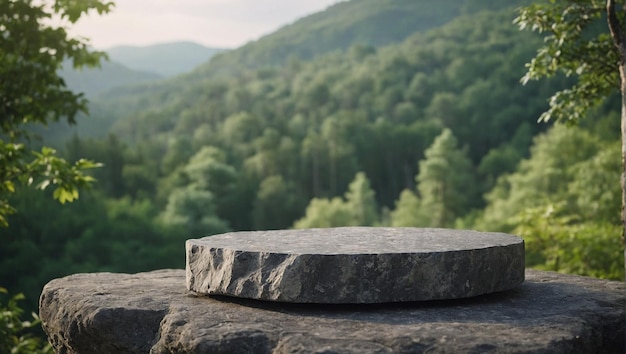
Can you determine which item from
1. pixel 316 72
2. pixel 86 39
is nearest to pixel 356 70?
pixel 316 72

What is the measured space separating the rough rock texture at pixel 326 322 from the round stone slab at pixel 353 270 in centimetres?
11

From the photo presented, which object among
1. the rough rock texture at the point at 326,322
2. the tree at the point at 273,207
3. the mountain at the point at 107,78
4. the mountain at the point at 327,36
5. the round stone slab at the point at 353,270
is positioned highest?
the mountain at the point at 327,36

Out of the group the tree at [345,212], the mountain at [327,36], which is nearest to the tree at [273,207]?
the tree at [345,212]

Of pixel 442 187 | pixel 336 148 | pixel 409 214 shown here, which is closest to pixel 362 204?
pixel 409 214

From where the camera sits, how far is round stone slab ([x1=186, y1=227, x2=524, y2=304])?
4.66 meters

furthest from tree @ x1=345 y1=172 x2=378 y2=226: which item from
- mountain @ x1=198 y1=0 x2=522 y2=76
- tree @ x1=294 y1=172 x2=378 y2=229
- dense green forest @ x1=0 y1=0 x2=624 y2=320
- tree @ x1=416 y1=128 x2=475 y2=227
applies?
mountain @ x1=198 y1=0 x2=522 y2=76

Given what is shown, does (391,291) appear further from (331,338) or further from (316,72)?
(316,72)

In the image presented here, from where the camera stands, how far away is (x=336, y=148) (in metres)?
72.1

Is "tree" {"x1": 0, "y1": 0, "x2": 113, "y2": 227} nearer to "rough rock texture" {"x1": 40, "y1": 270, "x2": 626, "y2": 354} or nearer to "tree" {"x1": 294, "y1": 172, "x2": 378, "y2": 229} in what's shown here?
"rough rock texture" {"x1": 40, "y1": 270, "x2": 626, "y2": 354}

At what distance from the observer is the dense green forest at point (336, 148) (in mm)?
41688

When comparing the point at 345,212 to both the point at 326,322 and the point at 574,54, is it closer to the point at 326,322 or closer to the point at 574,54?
the point at 574,54

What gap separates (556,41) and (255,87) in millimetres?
87569

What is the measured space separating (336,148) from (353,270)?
222ft

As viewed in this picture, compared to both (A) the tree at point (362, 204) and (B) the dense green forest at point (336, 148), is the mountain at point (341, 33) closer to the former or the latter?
(B) the dense green forest at point (336, 148)
